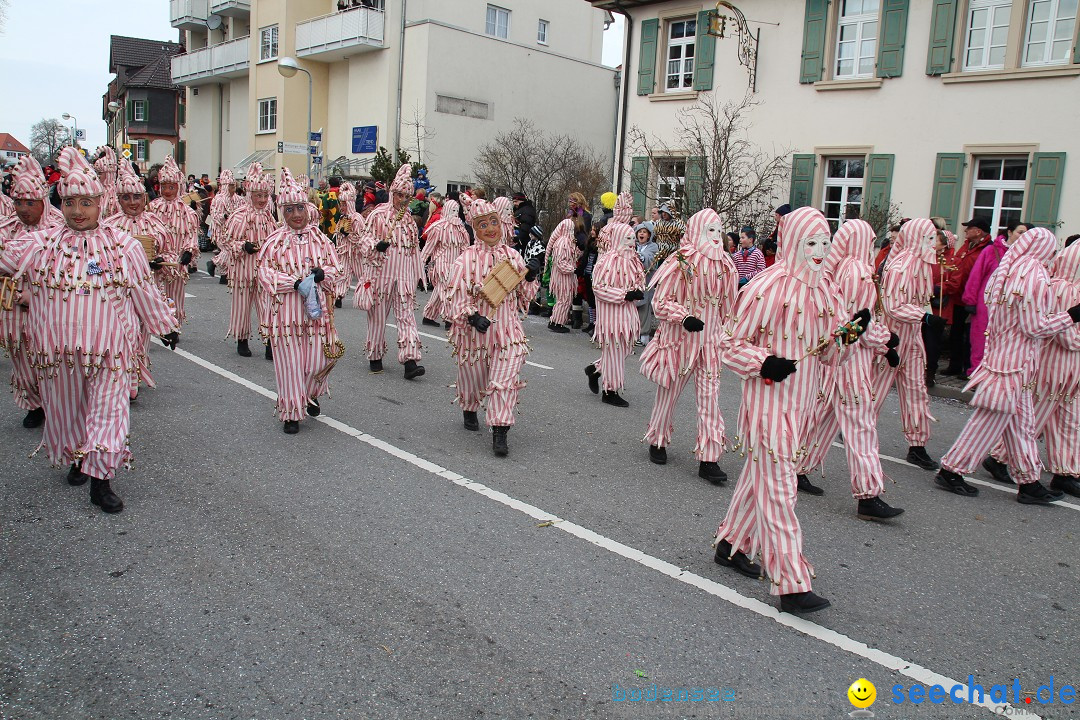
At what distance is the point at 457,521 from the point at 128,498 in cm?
207

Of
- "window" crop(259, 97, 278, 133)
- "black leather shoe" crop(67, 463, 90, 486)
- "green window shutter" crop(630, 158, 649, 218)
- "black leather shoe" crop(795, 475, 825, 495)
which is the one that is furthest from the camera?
"window" crop(259, 97, 278, 133)

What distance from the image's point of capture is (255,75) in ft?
116

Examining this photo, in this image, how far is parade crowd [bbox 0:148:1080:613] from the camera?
4.40m

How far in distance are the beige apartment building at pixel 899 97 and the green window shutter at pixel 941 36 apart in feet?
0.06

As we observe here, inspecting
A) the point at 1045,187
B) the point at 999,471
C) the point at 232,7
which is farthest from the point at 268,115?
the point at 999,471

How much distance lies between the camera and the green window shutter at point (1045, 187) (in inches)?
559

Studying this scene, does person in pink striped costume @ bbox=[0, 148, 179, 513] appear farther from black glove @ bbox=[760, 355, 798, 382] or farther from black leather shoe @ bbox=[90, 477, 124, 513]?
black glove @ bbox=[760, 355, 798, 382]

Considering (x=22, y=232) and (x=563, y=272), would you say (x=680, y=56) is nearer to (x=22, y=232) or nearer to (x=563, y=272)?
(x=563, y=272)

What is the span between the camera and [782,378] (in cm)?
412

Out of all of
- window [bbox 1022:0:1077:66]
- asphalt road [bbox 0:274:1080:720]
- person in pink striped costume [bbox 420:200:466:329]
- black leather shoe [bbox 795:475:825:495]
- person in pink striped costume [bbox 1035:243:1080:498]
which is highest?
window [bbox 1022:0:1077:66]

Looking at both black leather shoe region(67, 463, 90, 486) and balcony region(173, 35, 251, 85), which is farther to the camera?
balcony region(173, 35, 251, 85)

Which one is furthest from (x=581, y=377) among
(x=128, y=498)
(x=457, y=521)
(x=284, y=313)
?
(x=128, y=498)

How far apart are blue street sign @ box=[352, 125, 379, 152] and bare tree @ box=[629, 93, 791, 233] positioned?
1261 cm

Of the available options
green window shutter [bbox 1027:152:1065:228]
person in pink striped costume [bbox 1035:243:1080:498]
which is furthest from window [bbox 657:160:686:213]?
person in pink striped costume [bbox 1035:243:1080:498]
